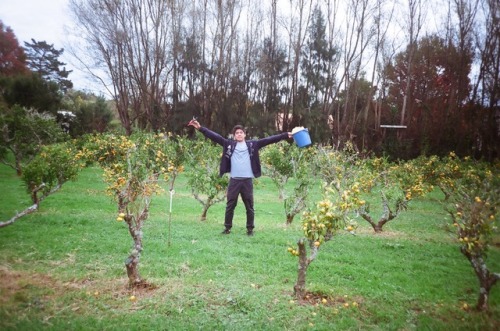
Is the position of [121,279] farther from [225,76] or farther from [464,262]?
[225,76]

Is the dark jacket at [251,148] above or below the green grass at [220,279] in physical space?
above

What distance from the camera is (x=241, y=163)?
618cm

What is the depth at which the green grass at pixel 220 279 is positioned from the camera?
3.30 meters

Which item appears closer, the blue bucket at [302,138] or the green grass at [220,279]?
the green grass at [220,279]

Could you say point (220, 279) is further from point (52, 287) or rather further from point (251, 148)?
point (251, 148)

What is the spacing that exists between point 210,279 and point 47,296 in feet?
5.74

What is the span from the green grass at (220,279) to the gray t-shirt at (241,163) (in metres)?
1.19

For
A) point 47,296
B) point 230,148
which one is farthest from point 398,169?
point 47,296

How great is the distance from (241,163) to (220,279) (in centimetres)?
243

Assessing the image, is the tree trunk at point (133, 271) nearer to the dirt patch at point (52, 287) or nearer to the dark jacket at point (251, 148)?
the dirt patch at point (52, 287)

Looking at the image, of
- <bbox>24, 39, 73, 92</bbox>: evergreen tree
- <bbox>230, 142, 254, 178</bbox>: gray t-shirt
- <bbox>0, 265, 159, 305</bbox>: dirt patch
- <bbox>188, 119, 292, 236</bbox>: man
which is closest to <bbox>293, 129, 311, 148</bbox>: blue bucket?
<bbox>188, 119, 292, 236</bbox>: man

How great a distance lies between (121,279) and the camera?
13.6ft

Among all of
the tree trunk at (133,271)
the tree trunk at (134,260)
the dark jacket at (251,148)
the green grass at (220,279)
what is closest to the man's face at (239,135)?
the dark jacket at (251,148)

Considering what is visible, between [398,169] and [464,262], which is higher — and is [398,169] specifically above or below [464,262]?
above
